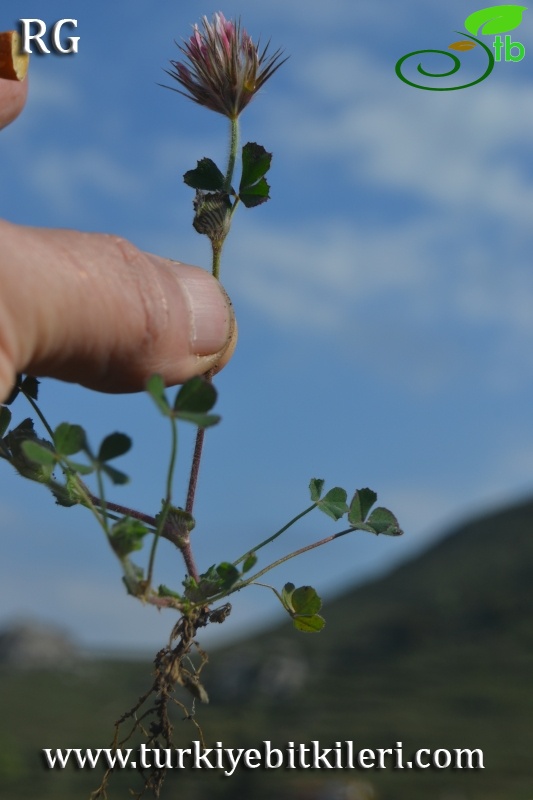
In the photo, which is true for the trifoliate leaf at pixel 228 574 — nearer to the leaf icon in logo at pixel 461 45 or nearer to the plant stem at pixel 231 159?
the plant stem at pixel 231 159

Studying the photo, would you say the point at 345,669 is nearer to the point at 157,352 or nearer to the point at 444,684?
the point at 444,684

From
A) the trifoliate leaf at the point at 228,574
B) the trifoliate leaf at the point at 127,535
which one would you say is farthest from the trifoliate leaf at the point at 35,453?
the trifoliate leaf at the point at 228,574

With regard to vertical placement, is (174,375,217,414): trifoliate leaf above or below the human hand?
below

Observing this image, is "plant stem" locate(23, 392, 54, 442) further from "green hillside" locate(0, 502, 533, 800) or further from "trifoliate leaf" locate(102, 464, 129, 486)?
"green hillside" locate(0, 502, 533, 800)

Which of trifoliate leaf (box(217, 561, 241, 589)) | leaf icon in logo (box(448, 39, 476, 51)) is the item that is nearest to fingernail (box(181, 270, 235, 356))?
trifoliate leaf (box(217, 561, 241, 589))

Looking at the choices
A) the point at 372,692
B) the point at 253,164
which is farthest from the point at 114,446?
the point at 372,692

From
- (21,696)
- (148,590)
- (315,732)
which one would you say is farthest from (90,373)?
(21,696)
